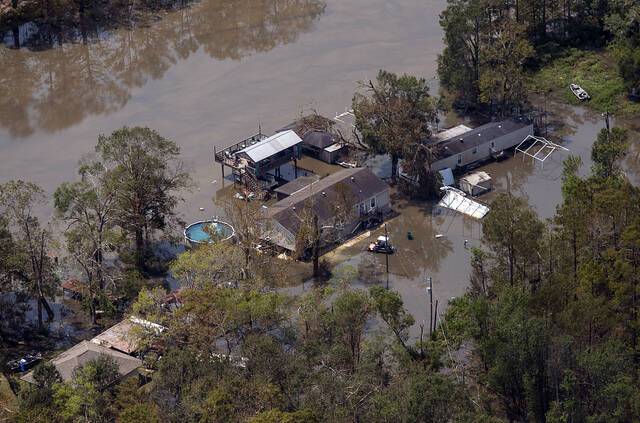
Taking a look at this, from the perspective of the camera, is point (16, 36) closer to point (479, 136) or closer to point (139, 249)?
point (139, 249)

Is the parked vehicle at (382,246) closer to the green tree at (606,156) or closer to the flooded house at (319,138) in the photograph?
the flooded house at (319,138)

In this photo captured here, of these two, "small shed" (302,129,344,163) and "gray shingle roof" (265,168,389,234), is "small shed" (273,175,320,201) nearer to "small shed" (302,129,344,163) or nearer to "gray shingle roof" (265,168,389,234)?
"gray shingle roof" (265,168,389,234)

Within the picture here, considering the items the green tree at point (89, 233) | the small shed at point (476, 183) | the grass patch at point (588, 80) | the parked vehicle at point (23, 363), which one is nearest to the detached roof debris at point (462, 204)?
the small shed at point (476, 183)

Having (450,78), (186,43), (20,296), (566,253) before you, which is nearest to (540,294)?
(566,253)

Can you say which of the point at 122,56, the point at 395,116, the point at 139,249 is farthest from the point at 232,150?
the point at 122,56

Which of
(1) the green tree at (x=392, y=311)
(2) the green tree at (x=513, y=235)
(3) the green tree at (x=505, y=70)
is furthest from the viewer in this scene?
(3) the green tree at (x=505, y=70)

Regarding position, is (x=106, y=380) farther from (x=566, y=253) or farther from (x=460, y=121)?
(x=460, y=121)
